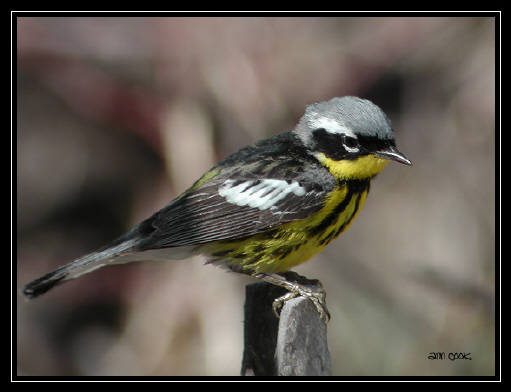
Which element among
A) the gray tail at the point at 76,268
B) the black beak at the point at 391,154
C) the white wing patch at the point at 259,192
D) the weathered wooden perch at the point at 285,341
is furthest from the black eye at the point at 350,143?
the gray tail at the point at 76,268

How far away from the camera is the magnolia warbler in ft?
11.8

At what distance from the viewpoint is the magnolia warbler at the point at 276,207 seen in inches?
142

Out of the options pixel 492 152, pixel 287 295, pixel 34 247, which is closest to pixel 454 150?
pixel 492 152

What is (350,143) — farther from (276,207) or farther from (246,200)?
(246,200)

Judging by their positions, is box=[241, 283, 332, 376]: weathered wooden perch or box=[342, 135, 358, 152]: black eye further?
box=[342, 135, 358, 152]: black eye

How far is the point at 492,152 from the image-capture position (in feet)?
18.1

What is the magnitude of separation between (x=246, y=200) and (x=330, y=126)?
640 mm

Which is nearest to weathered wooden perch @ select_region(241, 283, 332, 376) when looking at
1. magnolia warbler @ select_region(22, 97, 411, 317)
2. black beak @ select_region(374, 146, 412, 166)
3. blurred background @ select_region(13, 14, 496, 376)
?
magnolia warbler @ select_region(22, 97, 411, 317)

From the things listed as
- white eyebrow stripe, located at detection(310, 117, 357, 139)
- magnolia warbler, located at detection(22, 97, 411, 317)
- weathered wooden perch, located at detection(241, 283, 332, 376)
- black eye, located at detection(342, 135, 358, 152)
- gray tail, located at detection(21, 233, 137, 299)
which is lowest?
weathered wooden perch, located at detection(241, 283, 332, 376)

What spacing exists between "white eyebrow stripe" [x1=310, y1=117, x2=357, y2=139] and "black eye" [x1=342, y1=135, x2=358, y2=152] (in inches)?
0.9

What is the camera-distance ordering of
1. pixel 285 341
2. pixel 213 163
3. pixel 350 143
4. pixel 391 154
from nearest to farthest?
pixel 285 341
pixel 391 154
pixel 350 143
pixel 213 163

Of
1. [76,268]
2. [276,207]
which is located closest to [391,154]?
[276,207]

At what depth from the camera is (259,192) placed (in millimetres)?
3750

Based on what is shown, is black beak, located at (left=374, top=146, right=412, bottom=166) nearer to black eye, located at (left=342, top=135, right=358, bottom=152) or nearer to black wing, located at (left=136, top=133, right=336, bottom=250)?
black eye, located at (left=342, top=135, right=358, bottom=152)
